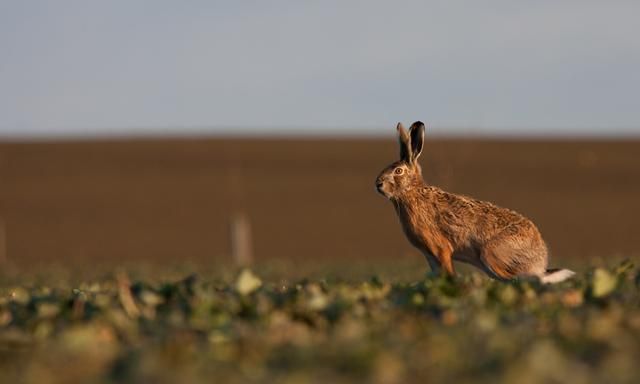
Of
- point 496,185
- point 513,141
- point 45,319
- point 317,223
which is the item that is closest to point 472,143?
point 513,141

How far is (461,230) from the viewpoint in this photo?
1070cm

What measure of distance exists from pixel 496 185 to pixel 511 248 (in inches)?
1698

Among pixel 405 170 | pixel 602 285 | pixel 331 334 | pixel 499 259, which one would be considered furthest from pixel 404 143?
pixel 331 334

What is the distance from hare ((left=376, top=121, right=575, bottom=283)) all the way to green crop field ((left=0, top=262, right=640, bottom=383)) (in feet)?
8.15

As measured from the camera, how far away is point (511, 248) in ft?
34.6

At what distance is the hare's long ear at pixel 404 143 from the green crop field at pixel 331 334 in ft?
11.3

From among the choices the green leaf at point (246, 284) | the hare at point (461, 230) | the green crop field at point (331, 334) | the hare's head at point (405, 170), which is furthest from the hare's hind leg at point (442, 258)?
the green leaf at point (246, 284)

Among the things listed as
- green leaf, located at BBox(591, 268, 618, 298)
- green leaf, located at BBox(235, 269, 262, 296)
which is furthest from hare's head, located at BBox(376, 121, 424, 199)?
green leaf, located at BBox(591, 268, 618, 298)

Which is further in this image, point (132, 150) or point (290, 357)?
point (132, 150)

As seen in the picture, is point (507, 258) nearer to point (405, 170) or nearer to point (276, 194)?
point (405, 170)

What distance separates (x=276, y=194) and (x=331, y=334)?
160 ft

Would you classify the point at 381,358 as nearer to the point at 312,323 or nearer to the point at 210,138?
the point at 312,323

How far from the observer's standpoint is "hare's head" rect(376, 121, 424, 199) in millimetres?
11234

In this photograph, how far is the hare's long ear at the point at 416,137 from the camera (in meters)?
11.2
